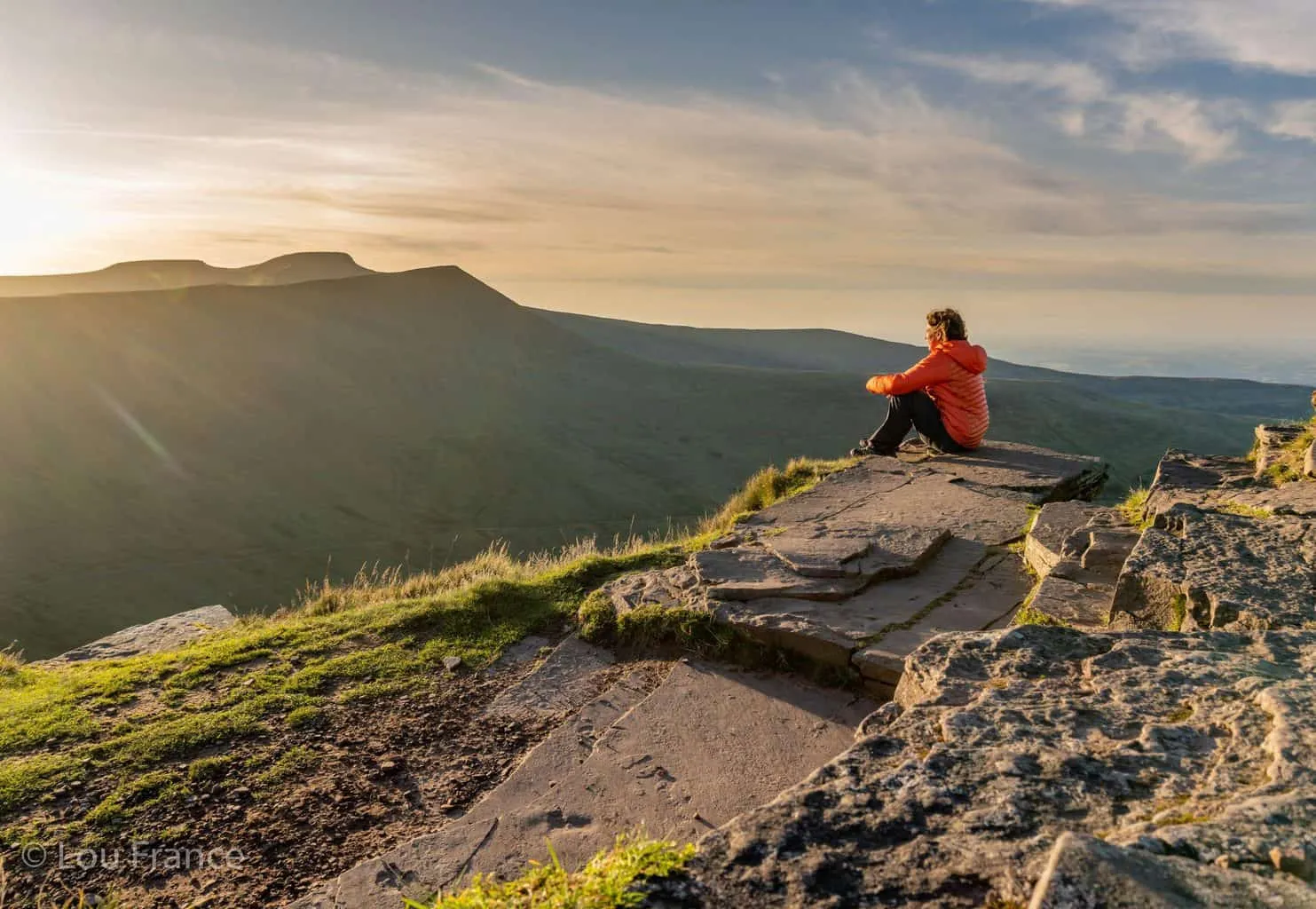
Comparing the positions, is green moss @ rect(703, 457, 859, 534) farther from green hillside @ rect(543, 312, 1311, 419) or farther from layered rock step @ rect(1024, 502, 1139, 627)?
green hillside @ rect(543, 312, 1311, 419)

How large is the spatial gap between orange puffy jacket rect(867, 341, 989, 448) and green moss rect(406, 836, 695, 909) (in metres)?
6.22

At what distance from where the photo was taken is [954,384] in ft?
26.3

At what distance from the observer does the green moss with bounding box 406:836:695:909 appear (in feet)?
6.12

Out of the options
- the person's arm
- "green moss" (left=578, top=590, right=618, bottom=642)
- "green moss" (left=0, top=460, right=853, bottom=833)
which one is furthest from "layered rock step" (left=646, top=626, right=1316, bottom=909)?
the person's arm

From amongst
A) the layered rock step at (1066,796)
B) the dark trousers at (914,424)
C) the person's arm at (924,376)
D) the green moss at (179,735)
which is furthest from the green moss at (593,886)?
the dark trousers at (914,424)

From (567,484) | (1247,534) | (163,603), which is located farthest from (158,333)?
(1247,534)

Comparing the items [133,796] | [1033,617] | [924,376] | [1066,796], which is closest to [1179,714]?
[1066,796]

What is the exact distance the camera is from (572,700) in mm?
4137

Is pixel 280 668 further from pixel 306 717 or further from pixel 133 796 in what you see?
pixel 133 796

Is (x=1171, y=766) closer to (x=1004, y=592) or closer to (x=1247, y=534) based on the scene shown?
(x=1247, y=534)

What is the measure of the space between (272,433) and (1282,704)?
105 feet

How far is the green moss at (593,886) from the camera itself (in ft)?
6.12

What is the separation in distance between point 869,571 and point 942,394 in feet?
12.3

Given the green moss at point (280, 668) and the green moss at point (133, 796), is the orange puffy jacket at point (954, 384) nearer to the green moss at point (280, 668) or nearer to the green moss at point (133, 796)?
the green moss at point (280, 668)
